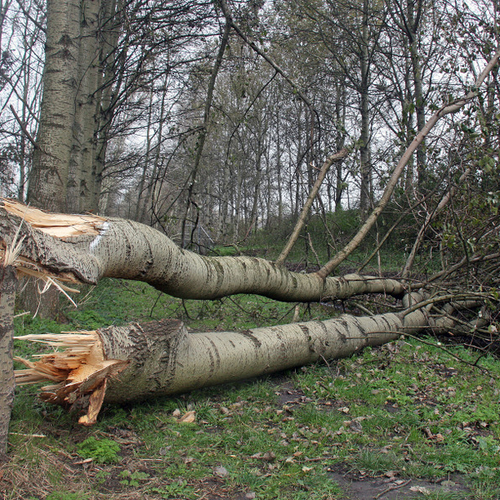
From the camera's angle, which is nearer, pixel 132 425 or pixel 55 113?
pixel 132 425

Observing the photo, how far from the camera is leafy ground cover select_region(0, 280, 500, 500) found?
2375 millimetres

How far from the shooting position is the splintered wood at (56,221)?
2.50 meters

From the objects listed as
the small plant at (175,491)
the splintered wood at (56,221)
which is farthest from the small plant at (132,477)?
the splintered wood at (56,221)

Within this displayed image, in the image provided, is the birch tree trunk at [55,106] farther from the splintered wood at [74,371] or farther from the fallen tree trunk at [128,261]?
the splintered wood at [74,371]

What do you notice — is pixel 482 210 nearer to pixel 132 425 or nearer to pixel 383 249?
pixel 132 425

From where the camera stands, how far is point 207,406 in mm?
3584

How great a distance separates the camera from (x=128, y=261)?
A: 3.07 meters

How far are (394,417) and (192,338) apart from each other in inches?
68.2

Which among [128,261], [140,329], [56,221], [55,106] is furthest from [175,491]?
[55,106]

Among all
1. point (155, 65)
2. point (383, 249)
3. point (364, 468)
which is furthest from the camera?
point (383, 249)

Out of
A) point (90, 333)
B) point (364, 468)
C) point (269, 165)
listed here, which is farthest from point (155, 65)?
point (269, 165)

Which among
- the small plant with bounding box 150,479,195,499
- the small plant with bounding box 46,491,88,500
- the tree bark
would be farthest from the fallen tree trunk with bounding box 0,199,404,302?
the small plant with bounding box 150,479,195,499

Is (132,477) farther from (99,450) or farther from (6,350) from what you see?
(6,350)

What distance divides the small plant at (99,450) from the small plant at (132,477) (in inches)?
5.7
